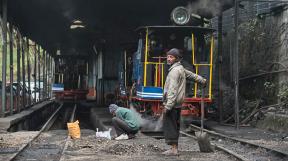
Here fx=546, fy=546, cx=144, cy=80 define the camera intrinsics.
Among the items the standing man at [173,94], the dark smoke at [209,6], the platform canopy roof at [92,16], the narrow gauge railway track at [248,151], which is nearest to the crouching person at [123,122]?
the narrow gauge railway track at [248,151]

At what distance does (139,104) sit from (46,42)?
66.9 feet

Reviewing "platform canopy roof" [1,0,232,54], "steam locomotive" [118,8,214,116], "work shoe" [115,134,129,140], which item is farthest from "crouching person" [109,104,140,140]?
"platform canopy roof" [1,0,232,54]

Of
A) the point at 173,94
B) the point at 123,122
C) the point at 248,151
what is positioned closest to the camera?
the point at 173,94

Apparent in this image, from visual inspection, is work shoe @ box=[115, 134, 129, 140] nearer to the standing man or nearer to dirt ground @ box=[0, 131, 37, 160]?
dirt ground @ box=[0, 131, 37, 160]

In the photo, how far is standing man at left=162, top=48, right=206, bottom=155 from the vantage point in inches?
375

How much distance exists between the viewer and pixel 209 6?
19.8 metres

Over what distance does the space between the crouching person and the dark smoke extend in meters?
7.77

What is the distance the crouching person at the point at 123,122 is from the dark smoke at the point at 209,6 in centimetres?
777

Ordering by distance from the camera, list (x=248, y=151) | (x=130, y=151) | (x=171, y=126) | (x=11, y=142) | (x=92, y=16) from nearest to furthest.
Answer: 1. (x=171, y=126)
2. (x=130, y=151)
3. (x=248, y=151)
4. (x=11, y=142)
5. (x=92, y=16)

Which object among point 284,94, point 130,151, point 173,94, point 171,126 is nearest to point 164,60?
point 284,94

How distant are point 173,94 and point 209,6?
426 inches

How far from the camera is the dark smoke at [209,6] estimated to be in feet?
62.8

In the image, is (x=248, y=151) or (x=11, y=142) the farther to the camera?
(x=11, y=142)

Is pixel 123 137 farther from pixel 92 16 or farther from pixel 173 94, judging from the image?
pixel 92 16
